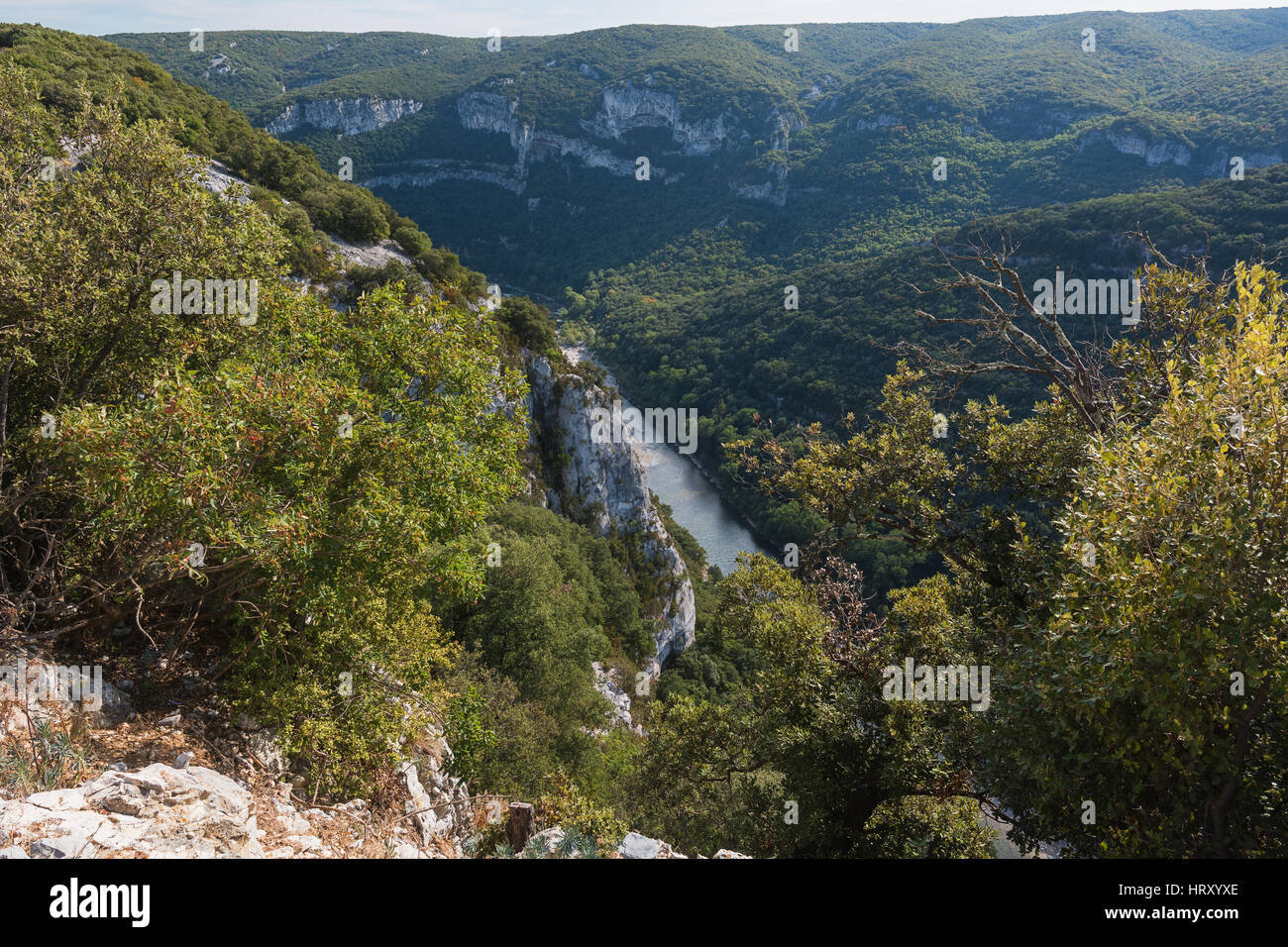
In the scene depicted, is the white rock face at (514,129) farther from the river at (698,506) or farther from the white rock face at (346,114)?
the river at (698,506)

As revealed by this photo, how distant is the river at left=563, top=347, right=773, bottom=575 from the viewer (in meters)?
73.1

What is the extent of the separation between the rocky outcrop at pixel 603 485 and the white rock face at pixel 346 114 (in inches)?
4801

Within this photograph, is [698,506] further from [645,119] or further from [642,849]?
[645,119]

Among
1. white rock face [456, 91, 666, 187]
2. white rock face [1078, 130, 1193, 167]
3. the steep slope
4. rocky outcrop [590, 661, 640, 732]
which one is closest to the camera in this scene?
rocky outcrop [590, 661, 640, 732]

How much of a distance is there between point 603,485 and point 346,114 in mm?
148280

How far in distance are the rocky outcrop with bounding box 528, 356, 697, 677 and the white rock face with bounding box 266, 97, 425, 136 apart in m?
122

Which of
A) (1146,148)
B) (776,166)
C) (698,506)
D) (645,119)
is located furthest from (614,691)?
(645,119)

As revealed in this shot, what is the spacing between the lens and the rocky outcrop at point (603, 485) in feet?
155

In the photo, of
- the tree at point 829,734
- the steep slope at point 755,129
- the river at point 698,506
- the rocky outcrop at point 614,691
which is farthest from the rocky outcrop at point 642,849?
the steep slope at point 755,129

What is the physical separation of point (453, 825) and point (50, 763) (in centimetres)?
556

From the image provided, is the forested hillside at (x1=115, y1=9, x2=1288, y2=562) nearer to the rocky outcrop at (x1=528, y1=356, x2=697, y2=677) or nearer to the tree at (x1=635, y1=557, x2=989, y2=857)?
the rocky outcrop at (x1=528, y1=356, x2=697, y2=677)

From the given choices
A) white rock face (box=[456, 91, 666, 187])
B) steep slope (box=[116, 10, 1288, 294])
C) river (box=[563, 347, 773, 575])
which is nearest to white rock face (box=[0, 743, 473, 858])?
river (box=[563, 347, 773, 575])
